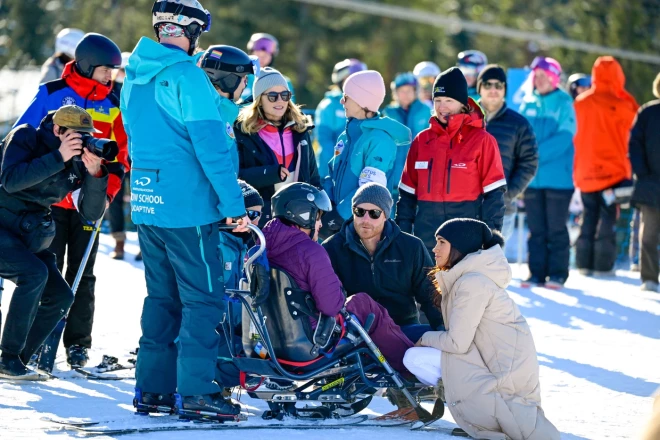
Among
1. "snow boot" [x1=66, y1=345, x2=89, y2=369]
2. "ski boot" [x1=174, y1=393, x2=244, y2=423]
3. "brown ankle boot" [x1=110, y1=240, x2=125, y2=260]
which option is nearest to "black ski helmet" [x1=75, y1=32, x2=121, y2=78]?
"snow boot" [x1=66, y1=345, x2=89, y2=369]

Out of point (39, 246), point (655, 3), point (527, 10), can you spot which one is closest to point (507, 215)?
point (39, 246)

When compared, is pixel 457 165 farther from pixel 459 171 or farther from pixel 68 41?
pixel 68 41

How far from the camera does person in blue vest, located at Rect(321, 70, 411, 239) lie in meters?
8.63

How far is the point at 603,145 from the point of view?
13281 mm

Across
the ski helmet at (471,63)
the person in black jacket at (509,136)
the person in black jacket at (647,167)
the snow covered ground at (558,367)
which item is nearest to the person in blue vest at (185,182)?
the snow covered ground at (558,367)

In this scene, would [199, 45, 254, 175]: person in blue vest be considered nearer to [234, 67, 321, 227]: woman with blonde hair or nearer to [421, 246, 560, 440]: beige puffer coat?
[234, 67, 321, 227]: woman with blonde hair

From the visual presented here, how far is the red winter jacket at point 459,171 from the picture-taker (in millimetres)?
8523

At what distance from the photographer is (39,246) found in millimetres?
7262

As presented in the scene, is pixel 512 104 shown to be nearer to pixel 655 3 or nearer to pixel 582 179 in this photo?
pixel 582 179

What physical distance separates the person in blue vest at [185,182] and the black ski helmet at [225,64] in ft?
4.40

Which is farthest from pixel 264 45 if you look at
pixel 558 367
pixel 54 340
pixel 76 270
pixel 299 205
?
pixel 299 205

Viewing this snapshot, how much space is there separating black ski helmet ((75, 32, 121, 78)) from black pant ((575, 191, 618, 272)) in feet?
23.0

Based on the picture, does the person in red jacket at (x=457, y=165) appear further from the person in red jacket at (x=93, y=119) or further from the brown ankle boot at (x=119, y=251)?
the brown ankle boot at (x=119, y=251)

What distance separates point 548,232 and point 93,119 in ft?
18.9
